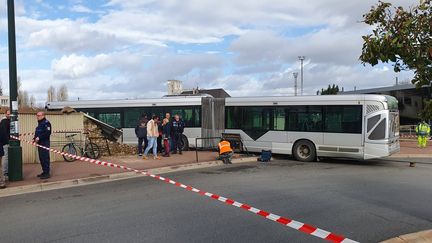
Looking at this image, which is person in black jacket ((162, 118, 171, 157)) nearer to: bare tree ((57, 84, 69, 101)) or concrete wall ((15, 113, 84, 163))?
concrete wall ((15, 113, 84, 163))

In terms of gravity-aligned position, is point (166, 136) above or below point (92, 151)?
above

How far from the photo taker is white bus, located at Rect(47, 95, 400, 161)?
16.0 metres

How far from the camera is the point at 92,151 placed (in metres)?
16.0

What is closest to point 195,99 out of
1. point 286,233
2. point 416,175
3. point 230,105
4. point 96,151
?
point 230,105

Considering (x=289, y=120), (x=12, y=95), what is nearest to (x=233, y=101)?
(x=289, y=120)

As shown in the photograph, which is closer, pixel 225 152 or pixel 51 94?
pixel 225 152

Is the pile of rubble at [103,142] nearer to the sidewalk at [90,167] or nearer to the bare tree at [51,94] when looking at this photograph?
the sidewalk at [90,167]

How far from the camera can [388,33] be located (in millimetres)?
5840

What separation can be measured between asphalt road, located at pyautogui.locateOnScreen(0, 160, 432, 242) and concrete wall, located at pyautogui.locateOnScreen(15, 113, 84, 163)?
4.47 m

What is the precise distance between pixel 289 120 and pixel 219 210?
1060 centimetres

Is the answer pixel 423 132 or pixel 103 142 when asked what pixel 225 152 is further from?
pixel 423 132

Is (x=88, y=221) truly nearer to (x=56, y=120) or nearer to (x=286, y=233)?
(x=286, y=233)

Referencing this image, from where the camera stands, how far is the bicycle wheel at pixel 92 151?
1591cm

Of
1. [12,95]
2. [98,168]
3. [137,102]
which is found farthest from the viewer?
[137,102]
